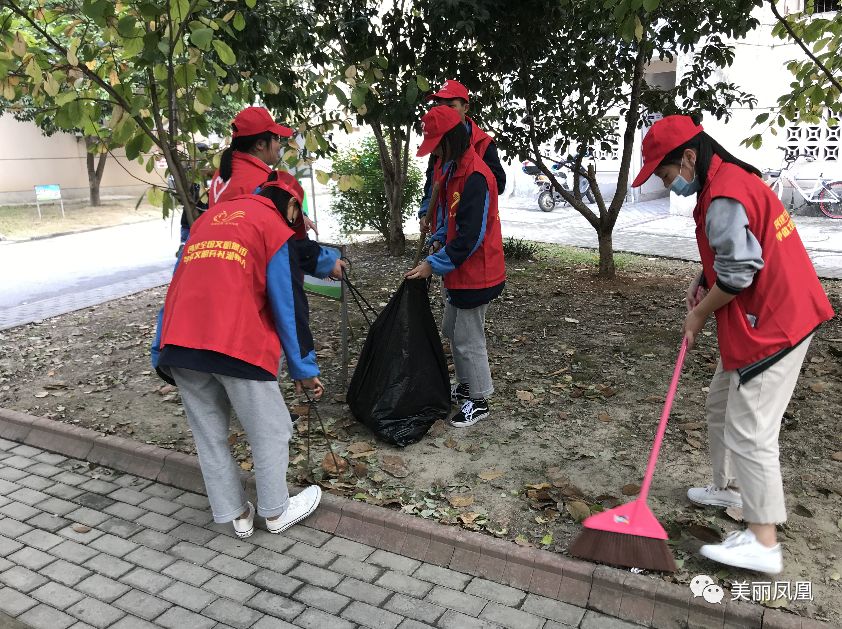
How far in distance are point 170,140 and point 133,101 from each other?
44cm

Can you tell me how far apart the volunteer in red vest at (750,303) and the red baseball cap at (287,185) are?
5.48 feet

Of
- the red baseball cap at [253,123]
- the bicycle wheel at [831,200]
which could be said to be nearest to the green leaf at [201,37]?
the red baseball cap at [253,123]

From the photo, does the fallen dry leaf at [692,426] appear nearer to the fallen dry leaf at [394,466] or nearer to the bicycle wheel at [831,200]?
the fallen dry leaf at [394,466]

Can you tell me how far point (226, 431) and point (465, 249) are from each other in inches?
63.3

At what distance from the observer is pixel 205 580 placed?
10.3 feet

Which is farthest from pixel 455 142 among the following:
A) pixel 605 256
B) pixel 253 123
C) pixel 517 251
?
pixel 517 251

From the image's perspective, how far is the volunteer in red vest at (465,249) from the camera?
3932mm

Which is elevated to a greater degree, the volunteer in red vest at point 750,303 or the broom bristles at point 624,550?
the volunteer in red vest at point 750,303

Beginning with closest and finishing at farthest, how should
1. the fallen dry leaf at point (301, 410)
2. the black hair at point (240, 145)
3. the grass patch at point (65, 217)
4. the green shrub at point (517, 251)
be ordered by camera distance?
1. the black hair at point (240, 145)
2. the fallen dry leaf at point (301, 410)
3. the green shrub at point (517, 251)
4. the grass patch at point (65, 217)

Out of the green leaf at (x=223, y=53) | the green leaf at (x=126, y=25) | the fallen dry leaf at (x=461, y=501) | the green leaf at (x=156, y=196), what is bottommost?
the fallen dry leaf at (x=461, y=501)

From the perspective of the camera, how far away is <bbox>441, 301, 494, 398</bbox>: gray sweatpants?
4.26m

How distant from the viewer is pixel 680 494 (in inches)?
139

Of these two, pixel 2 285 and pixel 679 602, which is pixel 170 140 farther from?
pixel 2 285

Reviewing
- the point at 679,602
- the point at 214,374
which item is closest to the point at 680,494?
the point at 679,602
